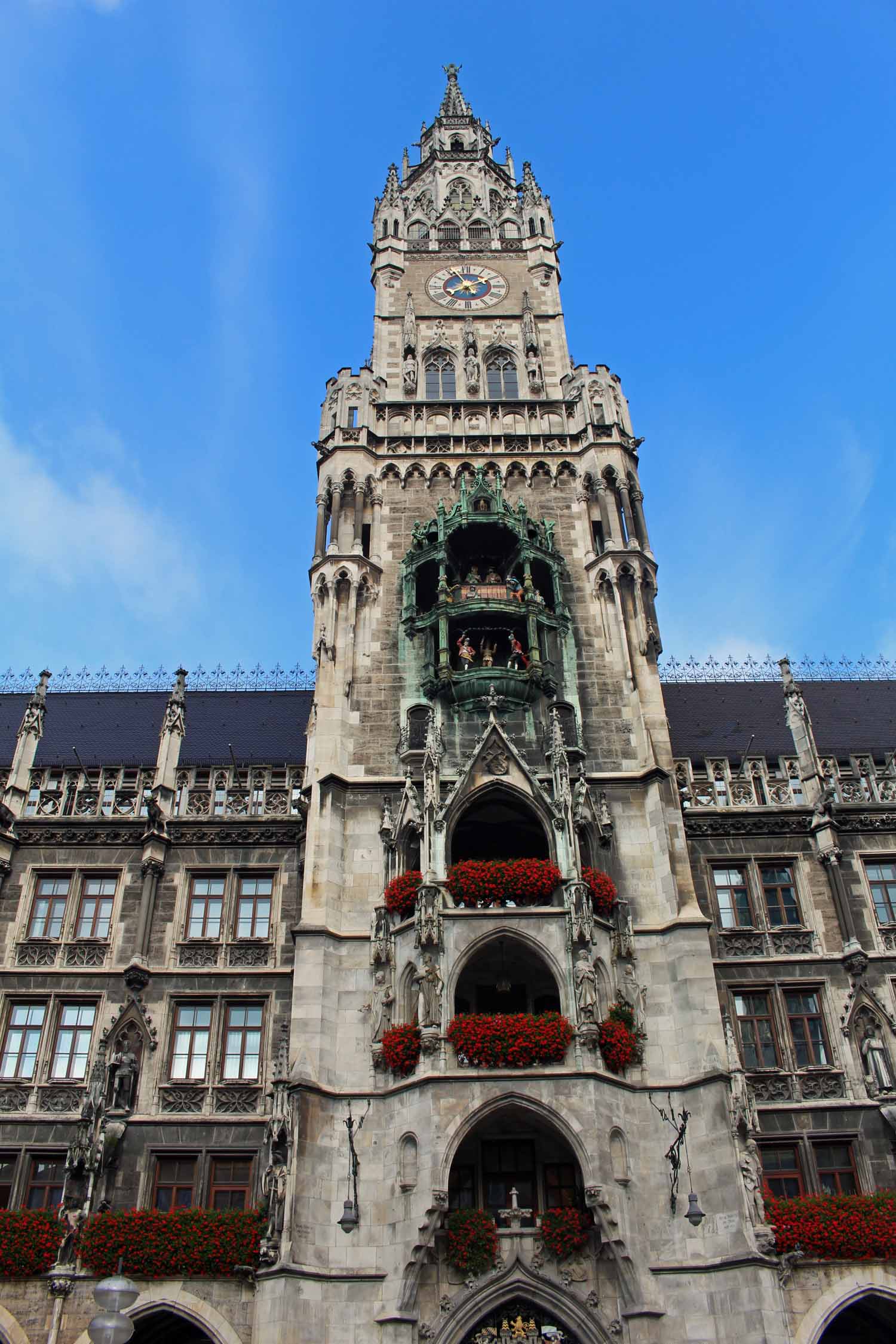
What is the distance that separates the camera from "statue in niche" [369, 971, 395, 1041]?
20.2 metres

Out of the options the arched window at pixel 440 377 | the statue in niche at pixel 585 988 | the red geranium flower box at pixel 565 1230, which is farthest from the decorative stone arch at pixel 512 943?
the arched window at pixel 440 377

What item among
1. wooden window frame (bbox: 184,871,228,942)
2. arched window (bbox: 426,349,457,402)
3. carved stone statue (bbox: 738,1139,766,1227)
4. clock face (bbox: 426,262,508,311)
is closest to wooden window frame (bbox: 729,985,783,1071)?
carved stone statue (bbox: 738,1139,766,1227)

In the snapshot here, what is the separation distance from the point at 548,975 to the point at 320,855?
4.99 meters

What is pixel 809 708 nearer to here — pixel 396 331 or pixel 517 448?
pixel 517 448

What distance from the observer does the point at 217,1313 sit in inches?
722

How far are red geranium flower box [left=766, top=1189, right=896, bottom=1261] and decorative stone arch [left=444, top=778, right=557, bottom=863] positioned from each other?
7174 mm

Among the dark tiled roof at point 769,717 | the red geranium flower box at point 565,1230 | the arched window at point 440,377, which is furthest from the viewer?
the arched window at point 440,377

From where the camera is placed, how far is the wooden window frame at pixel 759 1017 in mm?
21344

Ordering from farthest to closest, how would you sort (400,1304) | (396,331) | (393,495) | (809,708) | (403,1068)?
1. (396,331)
2. (809,708)
3. (393,495)
4. (403,1068)
5. (400,1304)

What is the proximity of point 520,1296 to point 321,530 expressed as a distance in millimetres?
17128

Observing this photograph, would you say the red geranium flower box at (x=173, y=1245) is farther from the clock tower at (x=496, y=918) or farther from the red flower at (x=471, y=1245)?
the red flower at (x=471, y=1245)

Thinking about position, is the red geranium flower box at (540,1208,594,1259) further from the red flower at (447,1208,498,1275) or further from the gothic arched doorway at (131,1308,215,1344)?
the gothic arched doorway at (131,1308,215,1344)

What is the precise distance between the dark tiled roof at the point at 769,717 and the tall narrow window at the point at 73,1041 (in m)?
14.0

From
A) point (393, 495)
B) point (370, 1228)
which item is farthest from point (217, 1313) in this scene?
point (393, 495)
